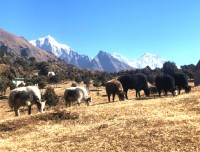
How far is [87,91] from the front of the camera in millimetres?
36719

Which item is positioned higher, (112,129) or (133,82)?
(133,82)

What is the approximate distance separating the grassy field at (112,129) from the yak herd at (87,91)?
4.72 metres

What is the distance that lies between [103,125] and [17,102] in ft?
36.5

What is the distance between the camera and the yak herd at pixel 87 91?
95.3ft

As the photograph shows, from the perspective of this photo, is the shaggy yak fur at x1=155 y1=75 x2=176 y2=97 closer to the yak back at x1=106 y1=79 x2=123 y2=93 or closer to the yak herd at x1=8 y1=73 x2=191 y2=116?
the yak herd at x1=8 y1=73 x2=191 y2=116

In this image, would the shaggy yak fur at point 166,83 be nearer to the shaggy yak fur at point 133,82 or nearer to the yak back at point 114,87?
the shaggy yak fur at point 133,82

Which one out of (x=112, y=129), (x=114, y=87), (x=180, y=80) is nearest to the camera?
(x=112, y=129)

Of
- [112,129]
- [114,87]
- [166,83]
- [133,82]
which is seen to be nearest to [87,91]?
[114,87]

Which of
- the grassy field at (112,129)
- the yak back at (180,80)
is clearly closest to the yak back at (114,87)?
the grassy field at (112,129)

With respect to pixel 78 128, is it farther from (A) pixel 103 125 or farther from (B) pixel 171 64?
(B) pixel 171 64

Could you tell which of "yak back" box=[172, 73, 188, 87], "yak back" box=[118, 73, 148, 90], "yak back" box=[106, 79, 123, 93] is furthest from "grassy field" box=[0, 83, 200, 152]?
"yak back" box=[172, 73, 188, 87]

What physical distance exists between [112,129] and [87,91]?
665 inches

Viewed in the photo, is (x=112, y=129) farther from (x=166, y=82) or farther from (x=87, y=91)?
(x=166, y=82)

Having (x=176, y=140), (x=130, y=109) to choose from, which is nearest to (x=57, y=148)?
(x=176, y=140)
